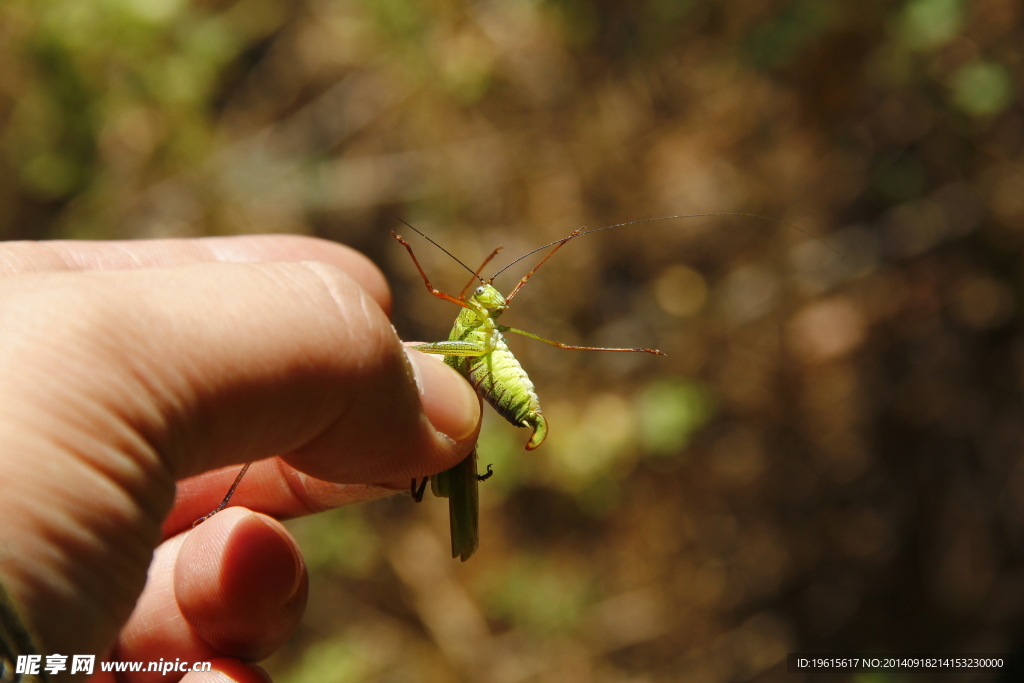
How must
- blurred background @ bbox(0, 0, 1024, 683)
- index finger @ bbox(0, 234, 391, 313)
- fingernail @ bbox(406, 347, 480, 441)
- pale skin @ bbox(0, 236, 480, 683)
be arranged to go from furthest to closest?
blurred background @ bbox(0, 0, 1024, 683) < index finger @ bbox(0, 234, 391, 313) < fingernail @ bbox(406, 347, 480, 441) < pale skin @ bbox(0, 236, 480, 683)

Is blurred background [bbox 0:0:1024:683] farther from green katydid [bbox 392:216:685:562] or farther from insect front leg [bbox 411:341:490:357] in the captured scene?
insect front leg [bbox 411:341:490:357]

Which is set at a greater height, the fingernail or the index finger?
the index finger

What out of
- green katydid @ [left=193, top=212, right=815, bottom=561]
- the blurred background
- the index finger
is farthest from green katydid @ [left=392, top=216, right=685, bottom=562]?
the blurred background

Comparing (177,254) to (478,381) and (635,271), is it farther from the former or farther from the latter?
(635,271)

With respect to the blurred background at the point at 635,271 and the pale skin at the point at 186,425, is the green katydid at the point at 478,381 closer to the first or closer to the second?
the pale skin at the point at 186,425

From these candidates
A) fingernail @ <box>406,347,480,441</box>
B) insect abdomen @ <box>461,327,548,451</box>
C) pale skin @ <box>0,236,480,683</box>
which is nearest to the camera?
pale skin @ <box>0,236,480,683</box>
